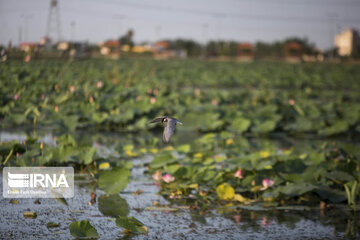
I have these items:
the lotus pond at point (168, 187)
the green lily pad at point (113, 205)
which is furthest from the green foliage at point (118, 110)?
the green lily pad at point (113, 205)

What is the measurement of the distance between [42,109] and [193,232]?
9.18 ft

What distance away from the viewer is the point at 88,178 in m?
3.67

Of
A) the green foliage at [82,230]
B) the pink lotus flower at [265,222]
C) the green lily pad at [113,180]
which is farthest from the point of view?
the green lily pad at [113,180]

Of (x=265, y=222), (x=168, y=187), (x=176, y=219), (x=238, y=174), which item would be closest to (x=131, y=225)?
(x=176, y=219)

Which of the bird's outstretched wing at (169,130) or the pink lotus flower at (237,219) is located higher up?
the bird's outstretched wing at (169,130)

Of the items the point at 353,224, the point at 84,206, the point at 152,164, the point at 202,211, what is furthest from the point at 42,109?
the point at 353,224

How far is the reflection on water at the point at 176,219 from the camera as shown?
2592mm

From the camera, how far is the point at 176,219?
2.86m

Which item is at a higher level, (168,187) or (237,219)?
(168,187)

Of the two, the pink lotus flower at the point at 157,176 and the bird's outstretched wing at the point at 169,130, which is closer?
the bird's outstretched wing at the point at 169,130

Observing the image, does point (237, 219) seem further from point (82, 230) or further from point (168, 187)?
point (82, 230)

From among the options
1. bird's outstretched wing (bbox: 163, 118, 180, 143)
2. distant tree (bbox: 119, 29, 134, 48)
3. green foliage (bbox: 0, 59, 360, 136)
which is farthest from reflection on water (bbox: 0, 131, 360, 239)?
distant tree (bbox: 119, 29, 134, 48)

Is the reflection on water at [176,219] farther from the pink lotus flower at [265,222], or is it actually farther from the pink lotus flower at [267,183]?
the pink lotus flower at [267,183]

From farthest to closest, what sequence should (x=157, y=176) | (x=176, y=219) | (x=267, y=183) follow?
(x=157, y=176), (x=267, y=183), (x=176, y=219)
